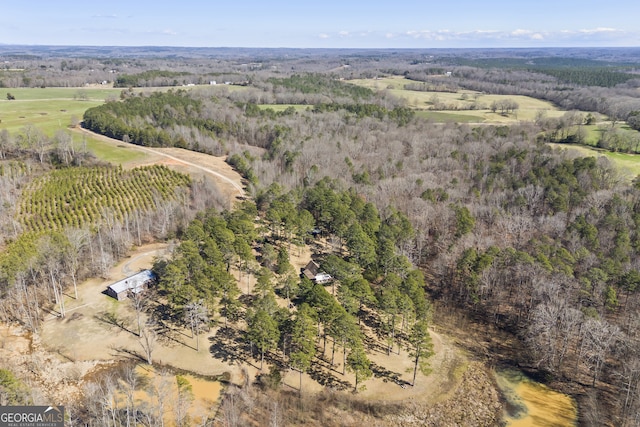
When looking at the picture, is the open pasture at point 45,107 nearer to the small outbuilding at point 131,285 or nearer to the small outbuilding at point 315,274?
the small outbuilding at point 131,285

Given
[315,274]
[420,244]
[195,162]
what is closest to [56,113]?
[195,162]

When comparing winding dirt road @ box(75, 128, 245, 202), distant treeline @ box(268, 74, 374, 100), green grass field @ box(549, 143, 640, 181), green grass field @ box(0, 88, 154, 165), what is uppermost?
distant treeline @ box(268, 74, 374, 100)

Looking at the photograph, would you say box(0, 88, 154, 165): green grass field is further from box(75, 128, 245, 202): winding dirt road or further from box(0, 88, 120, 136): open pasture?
box(75, 128, 245, 202): winding dirt road

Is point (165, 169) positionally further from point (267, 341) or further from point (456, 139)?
point (456, 139)

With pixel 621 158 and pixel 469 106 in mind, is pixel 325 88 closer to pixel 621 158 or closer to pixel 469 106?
pixel 469 106

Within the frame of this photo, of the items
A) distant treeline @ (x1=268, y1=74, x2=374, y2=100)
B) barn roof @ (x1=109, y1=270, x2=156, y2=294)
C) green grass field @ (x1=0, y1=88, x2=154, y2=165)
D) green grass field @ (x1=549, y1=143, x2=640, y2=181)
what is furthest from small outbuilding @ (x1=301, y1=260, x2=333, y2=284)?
distant treeline @ (x1=268, y1=74, x2=374, y2=100)

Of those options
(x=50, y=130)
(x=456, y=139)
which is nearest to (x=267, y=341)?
(x=456, y=139)
